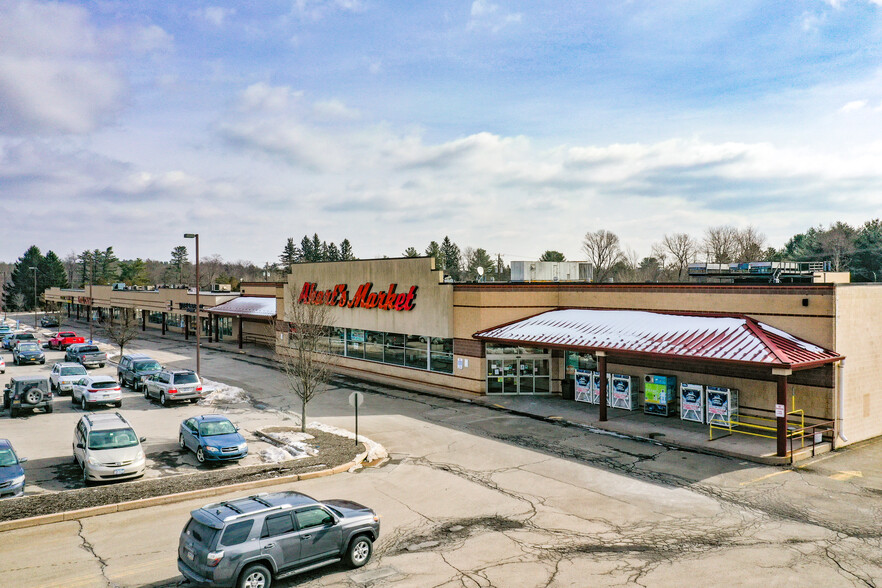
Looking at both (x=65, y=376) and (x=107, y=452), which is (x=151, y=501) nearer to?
(x=107, y=452)

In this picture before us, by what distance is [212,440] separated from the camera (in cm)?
1969

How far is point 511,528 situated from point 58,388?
28.8 meters

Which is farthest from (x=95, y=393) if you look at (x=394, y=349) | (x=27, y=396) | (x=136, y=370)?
(x=394, y=349)

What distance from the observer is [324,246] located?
14862 centimetres

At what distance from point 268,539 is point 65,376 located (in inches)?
1090

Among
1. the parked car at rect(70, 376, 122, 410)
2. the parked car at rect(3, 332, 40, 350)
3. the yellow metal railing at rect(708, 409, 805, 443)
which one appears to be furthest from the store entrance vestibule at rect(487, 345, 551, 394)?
the parked car at rect(3, 332, 40, 350)

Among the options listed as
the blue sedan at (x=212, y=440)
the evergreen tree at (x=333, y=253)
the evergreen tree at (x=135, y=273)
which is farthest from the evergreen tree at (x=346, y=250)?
the blue sedan at (x=212, y=440)

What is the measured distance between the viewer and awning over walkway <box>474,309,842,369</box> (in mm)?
20656

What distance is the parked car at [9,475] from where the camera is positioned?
50.6ft

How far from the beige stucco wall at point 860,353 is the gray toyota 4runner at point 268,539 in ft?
63.0

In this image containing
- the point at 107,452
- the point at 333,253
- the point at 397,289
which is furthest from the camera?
the point at 333,253

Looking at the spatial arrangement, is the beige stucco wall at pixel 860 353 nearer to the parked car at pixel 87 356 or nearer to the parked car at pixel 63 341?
the parked car at pixel 87 356

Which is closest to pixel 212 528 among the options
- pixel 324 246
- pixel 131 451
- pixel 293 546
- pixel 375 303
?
pixel 293 546

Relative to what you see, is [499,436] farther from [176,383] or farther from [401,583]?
[176,383]
